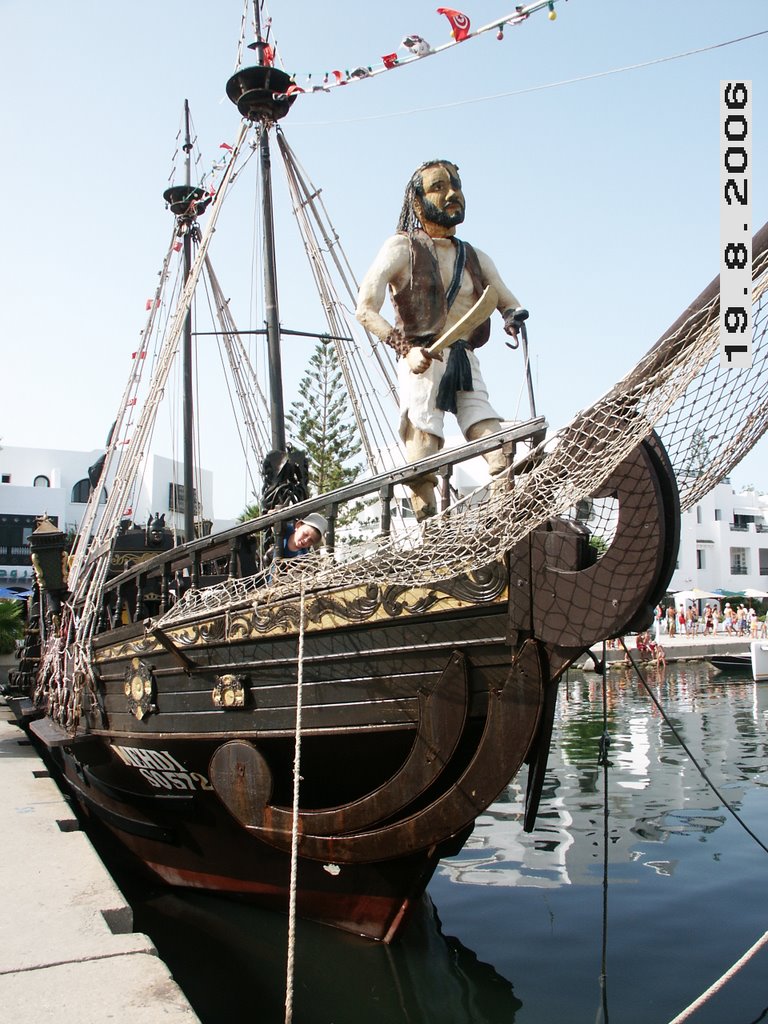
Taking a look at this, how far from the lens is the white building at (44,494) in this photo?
128ft

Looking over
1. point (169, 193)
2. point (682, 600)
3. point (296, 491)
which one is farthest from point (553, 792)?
point (682, 600)

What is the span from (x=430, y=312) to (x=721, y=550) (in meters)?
43.9

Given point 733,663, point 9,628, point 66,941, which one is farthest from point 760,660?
point 66,941

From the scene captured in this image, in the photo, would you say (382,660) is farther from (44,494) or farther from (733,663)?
(44,494)

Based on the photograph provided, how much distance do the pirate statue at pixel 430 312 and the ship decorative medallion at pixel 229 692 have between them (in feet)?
4.45

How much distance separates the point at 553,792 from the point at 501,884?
3.38 m

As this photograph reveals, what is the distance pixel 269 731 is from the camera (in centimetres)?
480

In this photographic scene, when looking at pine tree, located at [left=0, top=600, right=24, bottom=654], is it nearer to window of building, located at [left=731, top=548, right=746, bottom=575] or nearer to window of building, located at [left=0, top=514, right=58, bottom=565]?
window of building, located at [left=0, top=514, right=58, bottom=565]

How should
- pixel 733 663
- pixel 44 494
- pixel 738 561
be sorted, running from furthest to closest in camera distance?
pixel 738 561 < pixel 44 494 < pixel 733 663

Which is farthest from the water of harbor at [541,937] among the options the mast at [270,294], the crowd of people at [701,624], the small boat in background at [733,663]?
the crowd of people at [701,624]

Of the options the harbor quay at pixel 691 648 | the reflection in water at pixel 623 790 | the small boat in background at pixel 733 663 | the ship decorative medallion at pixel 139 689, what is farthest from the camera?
the harbor quay at pixel 691 648

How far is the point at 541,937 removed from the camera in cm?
526

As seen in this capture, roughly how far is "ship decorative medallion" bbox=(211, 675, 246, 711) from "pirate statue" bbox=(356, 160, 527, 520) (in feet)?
4.45

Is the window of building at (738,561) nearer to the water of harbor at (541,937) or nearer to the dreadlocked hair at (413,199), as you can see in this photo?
the water of harbor at (541,937)
